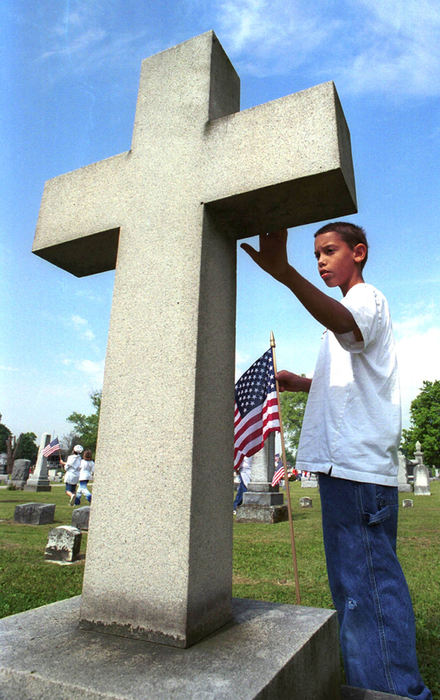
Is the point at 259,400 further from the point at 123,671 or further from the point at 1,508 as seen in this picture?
the point at 1,508

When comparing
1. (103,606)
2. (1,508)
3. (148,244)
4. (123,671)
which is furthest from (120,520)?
(1,508)

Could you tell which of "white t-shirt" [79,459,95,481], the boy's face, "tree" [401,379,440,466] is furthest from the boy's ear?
"tree" [401,379,440,466]

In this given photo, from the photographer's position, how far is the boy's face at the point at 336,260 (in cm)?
208

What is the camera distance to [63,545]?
21.3ft

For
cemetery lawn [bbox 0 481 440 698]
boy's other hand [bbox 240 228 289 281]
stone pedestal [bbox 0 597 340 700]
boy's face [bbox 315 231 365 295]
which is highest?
boy's face [bbox 315 231 365 295]

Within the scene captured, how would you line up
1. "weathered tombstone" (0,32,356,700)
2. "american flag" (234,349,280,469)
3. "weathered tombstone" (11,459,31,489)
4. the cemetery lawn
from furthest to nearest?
"weathered tombstone" (11,459,31,489)
"american flag" (234,349,280,469)
the cemetery lawn
"weathered tombstone" (0,32,356,700)

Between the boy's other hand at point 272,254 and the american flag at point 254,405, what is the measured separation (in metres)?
2.49

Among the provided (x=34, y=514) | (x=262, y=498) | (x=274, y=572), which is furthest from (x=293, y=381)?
(x=34, y=514)

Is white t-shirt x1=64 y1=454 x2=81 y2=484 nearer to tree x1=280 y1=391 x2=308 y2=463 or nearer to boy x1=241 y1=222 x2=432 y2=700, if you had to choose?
boy x1=241 y1=222 x2=432 y2=700

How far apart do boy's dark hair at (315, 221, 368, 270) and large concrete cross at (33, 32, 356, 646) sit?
0.37 meters

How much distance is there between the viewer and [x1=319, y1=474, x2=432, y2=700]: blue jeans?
62.2 inches

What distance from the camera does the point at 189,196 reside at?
1736 millimetres

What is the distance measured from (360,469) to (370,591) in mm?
448

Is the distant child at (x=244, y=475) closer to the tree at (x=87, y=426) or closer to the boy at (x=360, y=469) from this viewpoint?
the boy at (x=360, y=469)
